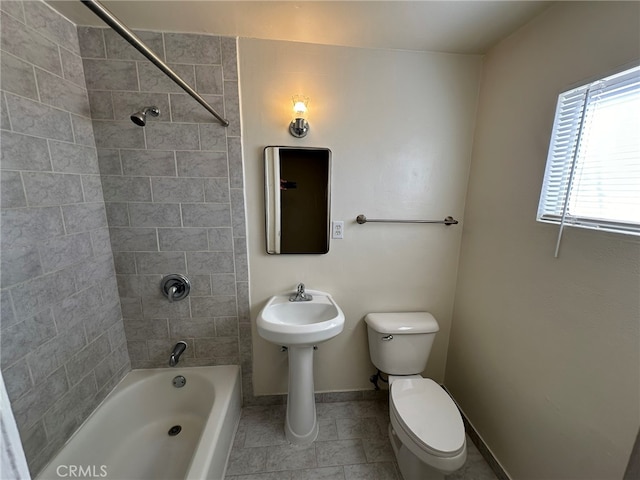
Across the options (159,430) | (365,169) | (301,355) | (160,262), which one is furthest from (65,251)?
(365,169)

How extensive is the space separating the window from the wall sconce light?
1160 millimetres

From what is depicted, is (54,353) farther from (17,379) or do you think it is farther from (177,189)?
(177,189)

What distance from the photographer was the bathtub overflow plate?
152cm

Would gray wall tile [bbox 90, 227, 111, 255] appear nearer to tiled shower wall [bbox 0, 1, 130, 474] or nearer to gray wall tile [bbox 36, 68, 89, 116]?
tiled shower wall [bbox 0, 1, 130, 474]

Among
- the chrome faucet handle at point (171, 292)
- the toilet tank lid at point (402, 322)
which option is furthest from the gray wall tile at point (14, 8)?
the toilet tank lid at point (402, 322)

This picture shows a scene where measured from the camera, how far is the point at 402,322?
154 cm

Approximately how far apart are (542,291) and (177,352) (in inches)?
76.6

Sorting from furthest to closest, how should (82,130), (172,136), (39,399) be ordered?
1. (172,136)
2. (82,130)
3. (39,399)

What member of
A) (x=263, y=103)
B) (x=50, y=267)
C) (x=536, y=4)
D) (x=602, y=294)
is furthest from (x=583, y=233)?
(x=50, y=267)

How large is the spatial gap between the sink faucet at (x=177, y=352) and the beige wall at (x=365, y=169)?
43cm

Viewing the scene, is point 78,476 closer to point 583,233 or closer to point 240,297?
point 240,297

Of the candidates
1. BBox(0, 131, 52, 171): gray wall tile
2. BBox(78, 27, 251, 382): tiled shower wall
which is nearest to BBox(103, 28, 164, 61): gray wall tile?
BBox(78, 27, 251, 382): tiled shower wall

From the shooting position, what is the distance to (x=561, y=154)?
104 centimetres

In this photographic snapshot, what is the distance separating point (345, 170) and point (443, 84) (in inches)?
30.4
